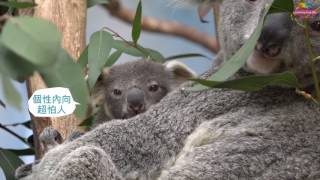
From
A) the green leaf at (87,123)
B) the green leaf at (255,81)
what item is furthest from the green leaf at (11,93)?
the green leaf at (87,123)

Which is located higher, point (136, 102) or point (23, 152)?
point (136, 102)

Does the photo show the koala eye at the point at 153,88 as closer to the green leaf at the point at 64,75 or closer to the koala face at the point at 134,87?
the koala face at the point at 134,87

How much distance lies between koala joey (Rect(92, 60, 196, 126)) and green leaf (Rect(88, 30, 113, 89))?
0.56 meters

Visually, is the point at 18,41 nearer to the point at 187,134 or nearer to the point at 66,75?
the point at 66,75

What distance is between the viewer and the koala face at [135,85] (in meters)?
3.27

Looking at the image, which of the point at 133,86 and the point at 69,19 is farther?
the point at 133,86

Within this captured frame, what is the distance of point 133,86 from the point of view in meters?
3.50

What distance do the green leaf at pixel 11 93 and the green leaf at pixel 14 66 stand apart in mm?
12

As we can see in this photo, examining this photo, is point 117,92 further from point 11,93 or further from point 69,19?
point 11,93

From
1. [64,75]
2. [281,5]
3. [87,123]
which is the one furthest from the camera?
[87,123]

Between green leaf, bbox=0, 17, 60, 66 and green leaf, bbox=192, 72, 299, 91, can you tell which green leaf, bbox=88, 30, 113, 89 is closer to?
green leaf, bbox=192, 72, 299, 91

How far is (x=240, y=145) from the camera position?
2.20 metres

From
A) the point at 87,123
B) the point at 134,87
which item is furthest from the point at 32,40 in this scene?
the point at 134,87

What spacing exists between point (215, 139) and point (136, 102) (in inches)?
38.6
